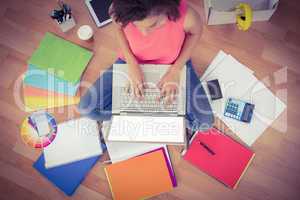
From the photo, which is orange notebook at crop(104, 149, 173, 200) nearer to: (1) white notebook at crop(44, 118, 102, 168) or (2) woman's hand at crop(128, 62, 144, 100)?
(1) white notebook at crop(44, 118, 102, 168)

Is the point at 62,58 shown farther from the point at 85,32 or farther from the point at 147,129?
the point at 147,129

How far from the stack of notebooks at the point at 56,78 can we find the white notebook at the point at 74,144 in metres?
0.12

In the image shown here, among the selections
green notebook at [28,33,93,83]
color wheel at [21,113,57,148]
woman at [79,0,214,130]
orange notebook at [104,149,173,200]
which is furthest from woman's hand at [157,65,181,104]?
color wheel at [21,113,57,148]

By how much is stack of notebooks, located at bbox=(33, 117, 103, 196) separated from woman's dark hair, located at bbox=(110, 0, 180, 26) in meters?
0.68

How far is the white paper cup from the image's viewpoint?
61.4 inches

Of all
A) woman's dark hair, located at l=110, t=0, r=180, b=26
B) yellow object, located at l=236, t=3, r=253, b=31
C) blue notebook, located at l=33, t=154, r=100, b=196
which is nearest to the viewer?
woman's dark hair, located at l=110, t=0, r=180, b=26

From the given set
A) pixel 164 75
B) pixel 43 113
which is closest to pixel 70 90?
pixel 43 113

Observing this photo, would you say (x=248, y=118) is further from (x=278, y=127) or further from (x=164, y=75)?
(x=164, y=75)

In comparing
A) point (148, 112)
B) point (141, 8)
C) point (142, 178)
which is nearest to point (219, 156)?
point (142, 178)

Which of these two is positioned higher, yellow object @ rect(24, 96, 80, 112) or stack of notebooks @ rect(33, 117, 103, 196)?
yellow object @ rect(24, 96, 80, 112)

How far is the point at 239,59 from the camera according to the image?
1.57m

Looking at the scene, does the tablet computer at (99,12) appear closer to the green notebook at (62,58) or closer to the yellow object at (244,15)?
the green notebook at (62,58)

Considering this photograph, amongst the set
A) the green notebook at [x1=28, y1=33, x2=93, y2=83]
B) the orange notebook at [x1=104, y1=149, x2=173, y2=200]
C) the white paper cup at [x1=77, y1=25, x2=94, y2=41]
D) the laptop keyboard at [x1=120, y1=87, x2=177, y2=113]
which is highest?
the white paper cup at [x1=77, y1=25, x2=94, y2=41]

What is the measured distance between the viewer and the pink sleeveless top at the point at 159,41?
3.81 feet
